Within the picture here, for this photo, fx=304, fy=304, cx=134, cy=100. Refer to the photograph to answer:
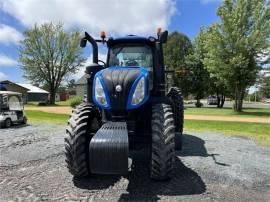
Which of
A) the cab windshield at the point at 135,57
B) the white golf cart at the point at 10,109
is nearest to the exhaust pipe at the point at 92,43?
the cab windshield at the point at 135,57

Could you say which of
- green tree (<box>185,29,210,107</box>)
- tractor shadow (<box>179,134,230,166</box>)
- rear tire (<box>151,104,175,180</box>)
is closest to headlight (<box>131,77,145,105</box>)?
rear tire (<box>151,104,175,180</box>)

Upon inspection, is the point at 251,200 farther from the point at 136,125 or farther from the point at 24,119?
the point at 24,119

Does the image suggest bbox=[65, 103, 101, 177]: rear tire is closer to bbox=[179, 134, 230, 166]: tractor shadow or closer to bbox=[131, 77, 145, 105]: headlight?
bbox=[131, 77, 145, 105]: headlight

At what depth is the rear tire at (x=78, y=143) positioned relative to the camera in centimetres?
510

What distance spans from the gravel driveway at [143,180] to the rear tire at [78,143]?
0.96 feet

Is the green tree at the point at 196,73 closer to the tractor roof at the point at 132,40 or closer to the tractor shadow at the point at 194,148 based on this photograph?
the tractor shadow at the point at 194,148

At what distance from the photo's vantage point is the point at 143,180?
550cm

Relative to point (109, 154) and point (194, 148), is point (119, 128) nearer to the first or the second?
point (109, 154)

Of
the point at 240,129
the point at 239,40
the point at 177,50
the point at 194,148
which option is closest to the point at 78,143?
the point at 194,148

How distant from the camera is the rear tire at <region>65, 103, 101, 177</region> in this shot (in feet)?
16.7

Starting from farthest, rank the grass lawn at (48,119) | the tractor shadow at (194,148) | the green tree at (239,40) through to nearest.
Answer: the green tree at (239,40)
the grass lawn at (48,119)
the tractor shadow at (194,148)

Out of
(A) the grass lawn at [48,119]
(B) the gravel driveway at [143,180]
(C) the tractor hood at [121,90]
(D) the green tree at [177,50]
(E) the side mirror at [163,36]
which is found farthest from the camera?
(D) the green tree at [177,50]

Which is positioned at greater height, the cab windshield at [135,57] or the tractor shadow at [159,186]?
the cab windshield at [135,57]

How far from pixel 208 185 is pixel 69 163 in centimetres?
242
